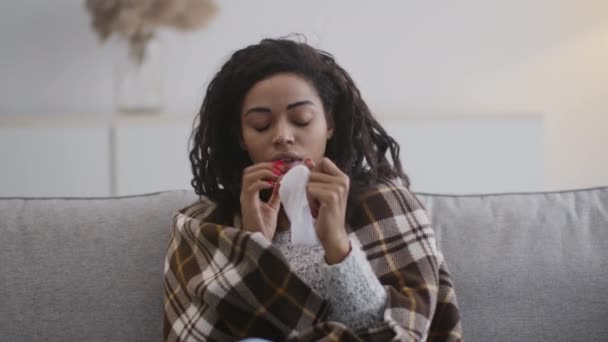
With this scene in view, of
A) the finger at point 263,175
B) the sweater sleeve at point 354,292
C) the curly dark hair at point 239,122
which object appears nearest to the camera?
the sweater sleeve at point 354,292

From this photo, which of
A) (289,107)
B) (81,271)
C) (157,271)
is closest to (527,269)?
(289,107)

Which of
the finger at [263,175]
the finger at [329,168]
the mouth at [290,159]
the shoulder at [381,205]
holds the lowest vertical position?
the shoulder at [381,205]

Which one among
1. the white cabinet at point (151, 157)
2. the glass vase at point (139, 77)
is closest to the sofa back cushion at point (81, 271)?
the white cabinet at point (151, 157)

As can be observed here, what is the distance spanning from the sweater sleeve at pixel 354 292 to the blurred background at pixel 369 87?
151 centimetres

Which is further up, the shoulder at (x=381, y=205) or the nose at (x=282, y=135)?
the nose at (x=282, y=135)

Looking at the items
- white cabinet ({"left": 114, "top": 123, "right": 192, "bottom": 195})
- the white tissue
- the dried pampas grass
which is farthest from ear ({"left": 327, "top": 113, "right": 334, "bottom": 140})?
the dried pampas grass

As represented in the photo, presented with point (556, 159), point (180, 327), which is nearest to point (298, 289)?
point (180, 327)

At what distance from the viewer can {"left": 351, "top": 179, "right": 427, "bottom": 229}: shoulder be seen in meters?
1.49

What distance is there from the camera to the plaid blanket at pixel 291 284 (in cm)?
136

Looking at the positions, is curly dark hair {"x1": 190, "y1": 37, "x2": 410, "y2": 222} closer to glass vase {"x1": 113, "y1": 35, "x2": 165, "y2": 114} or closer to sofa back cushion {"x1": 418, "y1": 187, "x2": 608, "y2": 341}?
sofa back cushion {"x1": 418, "y1": 187, "x2": 608, "y2": 341}

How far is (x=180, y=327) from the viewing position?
57.9 inches

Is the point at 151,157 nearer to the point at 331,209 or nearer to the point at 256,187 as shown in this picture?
the point at 256,187

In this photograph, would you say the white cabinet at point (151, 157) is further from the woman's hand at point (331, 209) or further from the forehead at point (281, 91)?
the woman's hand at point (331, 209)

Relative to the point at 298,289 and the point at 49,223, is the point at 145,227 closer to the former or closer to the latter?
the point at 49,223
